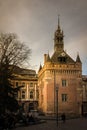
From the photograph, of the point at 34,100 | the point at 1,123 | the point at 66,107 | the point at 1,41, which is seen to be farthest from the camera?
the point at 34,100

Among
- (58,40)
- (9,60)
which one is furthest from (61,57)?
(9,60)

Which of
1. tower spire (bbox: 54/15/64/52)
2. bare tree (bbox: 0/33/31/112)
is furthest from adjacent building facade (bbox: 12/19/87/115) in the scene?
bare tree (bbox: 0/33/31/112)

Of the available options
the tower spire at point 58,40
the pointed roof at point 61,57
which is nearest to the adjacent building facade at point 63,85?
the pointed roof at point 61,57

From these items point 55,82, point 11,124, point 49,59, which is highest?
point 49,59

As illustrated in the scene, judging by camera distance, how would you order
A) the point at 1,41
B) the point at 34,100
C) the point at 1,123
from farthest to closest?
the point at 34,100 < the point at 1,41 < the point at 1,123

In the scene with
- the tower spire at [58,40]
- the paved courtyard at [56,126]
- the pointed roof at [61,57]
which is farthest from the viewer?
→ the tower spire at [58,40]

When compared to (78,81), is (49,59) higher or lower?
higher

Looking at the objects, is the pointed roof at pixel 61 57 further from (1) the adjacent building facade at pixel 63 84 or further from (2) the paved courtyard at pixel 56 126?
(2) the paved courtyard at pixel 56 126

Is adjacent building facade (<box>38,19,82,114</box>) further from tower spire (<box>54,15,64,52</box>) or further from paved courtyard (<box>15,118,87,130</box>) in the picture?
paved courtyard (<box>15,118,87,130</box>)

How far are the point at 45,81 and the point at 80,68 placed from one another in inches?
278

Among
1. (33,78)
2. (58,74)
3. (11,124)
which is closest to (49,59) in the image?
(58,74)

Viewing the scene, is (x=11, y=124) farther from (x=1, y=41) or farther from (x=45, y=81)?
(x=45, y=81)

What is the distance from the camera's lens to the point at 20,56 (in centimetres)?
3919

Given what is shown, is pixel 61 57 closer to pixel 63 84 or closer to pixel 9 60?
pixel 63 84
